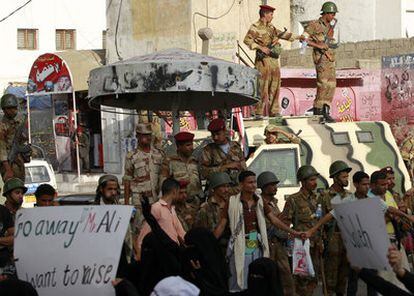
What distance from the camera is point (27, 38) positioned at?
129 ft

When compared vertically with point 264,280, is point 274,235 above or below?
below

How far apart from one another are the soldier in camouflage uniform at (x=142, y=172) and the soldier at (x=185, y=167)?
0.37ft

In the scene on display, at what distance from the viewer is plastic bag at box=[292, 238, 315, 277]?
10758 mm

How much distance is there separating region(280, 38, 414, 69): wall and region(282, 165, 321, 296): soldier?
13.6m

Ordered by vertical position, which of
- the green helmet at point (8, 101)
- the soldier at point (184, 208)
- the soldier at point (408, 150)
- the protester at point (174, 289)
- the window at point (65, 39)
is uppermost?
the window at point (65, 39)

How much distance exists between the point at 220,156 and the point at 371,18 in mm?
22022

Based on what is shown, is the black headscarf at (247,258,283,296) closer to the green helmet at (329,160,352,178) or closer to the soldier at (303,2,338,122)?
the green helmet at (329,160,352,178)

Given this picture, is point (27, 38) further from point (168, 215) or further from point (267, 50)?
point (168, 215)

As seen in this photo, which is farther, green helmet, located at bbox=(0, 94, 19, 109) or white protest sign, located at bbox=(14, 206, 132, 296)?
green helmet, located at bbox=(0, 94, 19, 109)

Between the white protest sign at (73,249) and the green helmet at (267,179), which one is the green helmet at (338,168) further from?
the white protest sign at (73,249)

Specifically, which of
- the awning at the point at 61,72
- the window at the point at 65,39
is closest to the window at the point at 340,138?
the awning at the point at 61,72

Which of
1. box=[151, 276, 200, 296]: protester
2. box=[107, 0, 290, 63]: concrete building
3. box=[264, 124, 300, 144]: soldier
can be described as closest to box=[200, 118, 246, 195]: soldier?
box=[264, 124, 300, 144]: soldier

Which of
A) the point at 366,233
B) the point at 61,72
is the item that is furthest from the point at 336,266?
the point at 61,72

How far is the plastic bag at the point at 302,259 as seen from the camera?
10.8m
